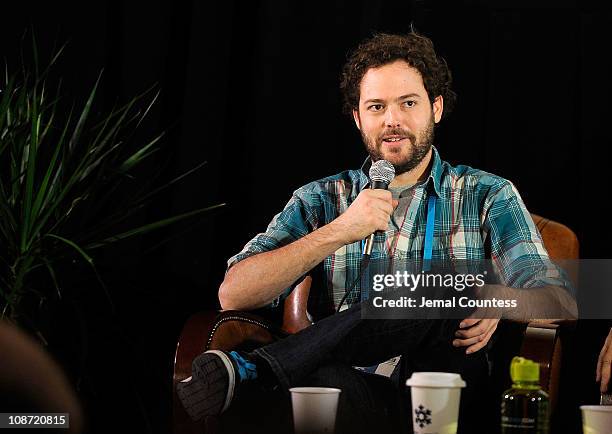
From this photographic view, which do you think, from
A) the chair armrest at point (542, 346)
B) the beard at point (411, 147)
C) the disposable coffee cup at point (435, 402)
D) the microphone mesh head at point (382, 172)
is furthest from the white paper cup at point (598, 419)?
the beard at point (411, 147)

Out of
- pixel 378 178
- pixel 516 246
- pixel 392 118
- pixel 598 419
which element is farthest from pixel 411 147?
pixel 598 419

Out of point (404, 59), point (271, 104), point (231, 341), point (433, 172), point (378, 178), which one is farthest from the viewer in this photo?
point (271, 104)

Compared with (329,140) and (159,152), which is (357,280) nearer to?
(329,140)

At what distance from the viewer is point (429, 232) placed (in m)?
2.44

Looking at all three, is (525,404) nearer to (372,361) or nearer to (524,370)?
(524,370)

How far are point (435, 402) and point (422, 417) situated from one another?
0.03 metres

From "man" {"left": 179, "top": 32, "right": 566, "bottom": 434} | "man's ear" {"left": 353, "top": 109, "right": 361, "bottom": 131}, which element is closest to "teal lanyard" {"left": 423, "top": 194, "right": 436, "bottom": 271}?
"man" {"left": 179, "top": 32, "right": 566, "bottom": 434}

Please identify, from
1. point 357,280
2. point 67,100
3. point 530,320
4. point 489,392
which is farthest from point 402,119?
point 67,100

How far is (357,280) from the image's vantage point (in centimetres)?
244

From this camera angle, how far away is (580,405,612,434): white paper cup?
1.44 m

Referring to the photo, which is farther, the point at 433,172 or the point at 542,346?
the point at 433,172

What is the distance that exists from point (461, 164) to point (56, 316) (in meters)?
1.29

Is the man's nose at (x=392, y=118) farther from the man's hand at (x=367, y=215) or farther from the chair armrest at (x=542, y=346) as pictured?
the chair armrest at (x=542, y=346)

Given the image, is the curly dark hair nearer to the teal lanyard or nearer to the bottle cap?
the teal lanyard
